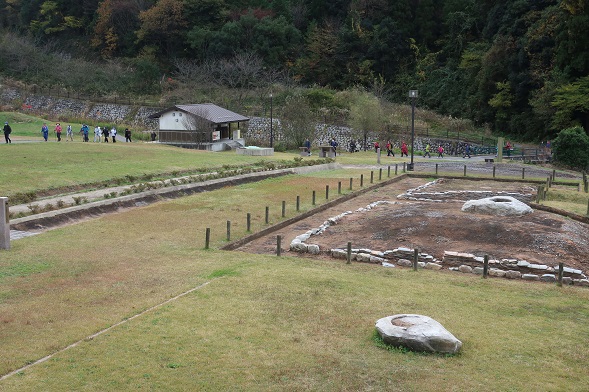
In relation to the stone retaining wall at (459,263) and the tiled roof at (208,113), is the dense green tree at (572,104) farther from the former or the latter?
the stone retaining wall at (459,263)

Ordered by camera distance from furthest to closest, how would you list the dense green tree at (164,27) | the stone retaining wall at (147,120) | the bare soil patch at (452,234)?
the dense green tree at (164,27) → the stone retaining wall at (147,120) → the bare soil patch at (452,234)

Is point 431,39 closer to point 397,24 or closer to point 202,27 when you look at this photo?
point 397,24

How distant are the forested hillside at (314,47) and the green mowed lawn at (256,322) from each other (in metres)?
52.5

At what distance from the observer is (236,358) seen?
Result: 1032 centimetres

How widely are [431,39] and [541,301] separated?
74809 millimetres

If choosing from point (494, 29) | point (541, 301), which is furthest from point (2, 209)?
point (494, 29)

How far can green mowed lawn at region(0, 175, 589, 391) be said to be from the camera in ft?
31.8

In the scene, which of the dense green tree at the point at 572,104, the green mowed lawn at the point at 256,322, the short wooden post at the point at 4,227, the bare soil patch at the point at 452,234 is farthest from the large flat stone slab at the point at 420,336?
the dense green tree at the point at 572,104

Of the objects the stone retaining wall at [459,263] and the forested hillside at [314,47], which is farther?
the forested hillside at [314,47]

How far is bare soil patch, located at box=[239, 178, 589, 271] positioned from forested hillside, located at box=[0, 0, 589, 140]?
140 feet

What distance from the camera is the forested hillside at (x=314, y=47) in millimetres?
66375

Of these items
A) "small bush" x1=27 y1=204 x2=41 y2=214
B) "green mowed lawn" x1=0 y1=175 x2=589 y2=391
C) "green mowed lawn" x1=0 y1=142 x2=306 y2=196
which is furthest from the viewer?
"green mowed lawn" x1=0 y1=142 x2=306 y2=196

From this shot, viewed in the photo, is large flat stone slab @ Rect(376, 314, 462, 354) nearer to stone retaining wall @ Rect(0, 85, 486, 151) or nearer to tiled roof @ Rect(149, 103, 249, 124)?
tiled roof @ Rect(149, 103, 249, 124)

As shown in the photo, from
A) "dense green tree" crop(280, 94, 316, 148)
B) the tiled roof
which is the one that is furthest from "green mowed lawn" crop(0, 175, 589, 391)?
"dense green tree" crop(280, 94, 316, 148)
